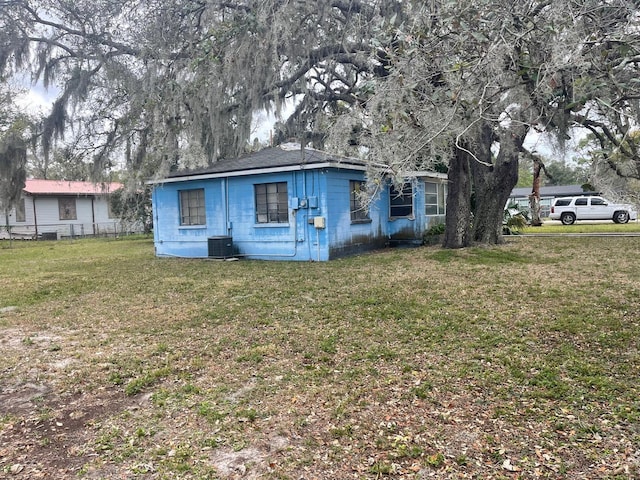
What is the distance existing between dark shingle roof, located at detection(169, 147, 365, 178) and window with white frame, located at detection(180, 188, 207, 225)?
588mm

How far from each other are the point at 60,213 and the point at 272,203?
60.2 feet

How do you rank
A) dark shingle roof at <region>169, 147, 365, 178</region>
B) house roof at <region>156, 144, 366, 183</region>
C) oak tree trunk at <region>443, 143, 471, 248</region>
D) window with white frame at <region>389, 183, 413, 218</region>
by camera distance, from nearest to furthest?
house roof at <region>156, 144, 366, 183</region> < dark shingle roof at <region>169, 147, 365, 178</region> < oak tree trunk at <region>443, 143, 471, 248</region> < window with white frame at <region>389, 183, 413, 218</region>

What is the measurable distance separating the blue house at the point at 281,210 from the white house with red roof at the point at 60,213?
36.4 ft

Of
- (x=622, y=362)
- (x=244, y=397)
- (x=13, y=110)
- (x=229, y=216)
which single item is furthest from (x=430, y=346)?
(x=13, y=110)

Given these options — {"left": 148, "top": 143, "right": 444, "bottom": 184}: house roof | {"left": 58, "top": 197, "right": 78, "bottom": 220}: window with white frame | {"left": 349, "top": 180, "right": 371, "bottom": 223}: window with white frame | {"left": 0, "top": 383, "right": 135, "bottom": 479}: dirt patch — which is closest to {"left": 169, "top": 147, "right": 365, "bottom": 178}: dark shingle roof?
{"left": 148, "top": 143, "right": 444, "bottom": 184}: house roof

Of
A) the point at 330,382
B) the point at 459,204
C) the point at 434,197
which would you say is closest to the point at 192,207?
the point at 459,204

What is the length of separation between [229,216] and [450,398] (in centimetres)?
952

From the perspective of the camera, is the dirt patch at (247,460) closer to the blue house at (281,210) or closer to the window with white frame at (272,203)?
the blue house at (281,210)

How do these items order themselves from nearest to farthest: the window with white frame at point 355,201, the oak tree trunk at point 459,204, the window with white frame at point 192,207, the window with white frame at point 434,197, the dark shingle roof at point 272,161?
the dark shingle roof at point 272,161
the oak tree trunk at point 459,204
the window with white frame at point 355,201
the window with white frame at point 192,207
the window with white frame at point 434,197

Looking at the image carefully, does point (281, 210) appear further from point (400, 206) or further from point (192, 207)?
point (400, 206)

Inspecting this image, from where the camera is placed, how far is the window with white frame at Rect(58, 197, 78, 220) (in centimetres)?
2474

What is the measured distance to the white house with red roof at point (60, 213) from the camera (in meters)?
23.4

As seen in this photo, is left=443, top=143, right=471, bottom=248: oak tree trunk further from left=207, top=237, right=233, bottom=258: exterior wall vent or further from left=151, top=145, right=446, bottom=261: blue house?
left=207, top=237, right=233, bottom=258: exterior wall vent

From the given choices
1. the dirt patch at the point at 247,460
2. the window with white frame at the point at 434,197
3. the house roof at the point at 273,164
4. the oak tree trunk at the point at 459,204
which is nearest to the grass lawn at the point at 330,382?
the dirt patch at the point at 247,460
